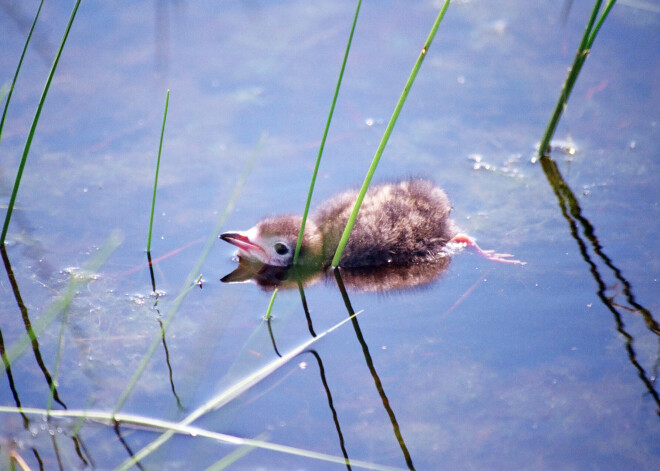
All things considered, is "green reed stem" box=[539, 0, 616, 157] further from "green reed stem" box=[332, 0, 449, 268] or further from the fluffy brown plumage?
"green reed stem" box=[332, 0, 449, 268]

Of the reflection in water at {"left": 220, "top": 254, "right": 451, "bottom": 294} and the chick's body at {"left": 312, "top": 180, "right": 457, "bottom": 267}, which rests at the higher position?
the chick's body at {"left": 312, "top": 180, "right": 457, "bottom": 267}

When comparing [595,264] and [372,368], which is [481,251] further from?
[372,368]

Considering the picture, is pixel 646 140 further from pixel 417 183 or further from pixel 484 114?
pixel 417 183

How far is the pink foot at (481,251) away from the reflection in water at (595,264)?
447mm

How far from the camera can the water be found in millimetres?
3594

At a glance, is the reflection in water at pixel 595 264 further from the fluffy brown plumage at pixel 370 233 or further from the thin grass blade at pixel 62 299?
the thin grass blade at pixel 62 299

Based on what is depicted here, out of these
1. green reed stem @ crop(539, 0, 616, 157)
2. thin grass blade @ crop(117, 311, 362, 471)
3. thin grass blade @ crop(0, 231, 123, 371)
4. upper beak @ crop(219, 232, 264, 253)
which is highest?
green reed stem @ crop(539, 0, 616, 157)

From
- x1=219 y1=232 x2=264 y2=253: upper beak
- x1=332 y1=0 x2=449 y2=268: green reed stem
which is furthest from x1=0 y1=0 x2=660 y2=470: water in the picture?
x1=332 y1=0 x2=449 y2=268: green reed stem

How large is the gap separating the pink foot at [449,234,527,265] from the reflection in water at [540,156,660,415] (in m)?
0.45

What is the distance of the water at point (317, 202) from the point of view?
3594 millimetres

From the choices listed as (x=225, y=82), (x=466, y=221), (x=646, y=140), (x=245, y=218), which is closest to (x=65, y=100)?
(x=225, y=82)

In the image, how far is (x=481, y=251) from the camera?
4.82 meters

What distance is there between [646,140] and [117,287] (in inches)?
151

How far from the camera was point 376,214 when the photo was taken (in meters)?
5.00
